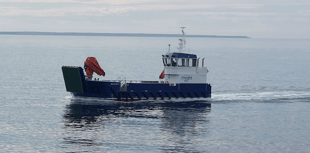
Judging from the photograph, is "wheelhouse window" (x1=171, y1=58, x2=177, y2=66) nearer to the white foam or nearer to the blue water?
the blue water

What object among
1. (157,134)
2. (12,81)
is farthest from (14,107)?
(12,81)

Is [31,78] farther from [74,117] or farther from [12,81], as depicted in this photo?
[74,117]

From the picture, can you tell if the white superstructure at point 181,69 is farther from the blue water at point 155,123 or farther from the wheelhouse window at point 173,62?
the blue water at point 155,123

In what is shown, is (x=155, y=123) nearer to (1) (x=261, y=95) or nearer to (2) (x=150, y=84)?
(2) (x=150, y=84)

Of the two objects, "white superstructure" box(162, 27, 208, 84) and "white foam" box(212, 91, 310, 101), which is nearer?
"white superstructure" box(162, 27, 208, 84)

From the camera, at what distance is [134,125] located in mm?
48625

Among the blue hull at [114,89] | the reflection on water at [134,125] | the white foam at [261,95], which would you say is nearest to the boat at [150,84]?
the blue hull at [114,89]

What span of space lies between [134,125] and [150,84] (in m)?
15.7

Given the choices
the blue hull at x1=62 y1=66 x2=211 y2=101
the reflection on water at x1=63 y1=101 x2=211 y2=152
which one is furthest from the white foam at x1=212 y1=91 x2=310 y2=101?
the blue hull at x1=62 y1=66 x2=211 y2=101

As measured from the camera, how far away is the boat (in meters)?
62.9

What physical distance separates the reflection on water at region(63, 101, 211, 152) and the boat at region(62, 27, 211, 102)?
200cm

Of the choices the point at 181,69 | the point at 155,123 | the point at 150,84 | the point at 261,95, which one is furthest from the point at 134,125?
the point at 261,95

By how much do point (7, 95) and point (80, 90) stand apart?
43.4 feet

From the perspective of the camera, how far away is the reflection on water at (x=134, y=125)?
41.1 meters
